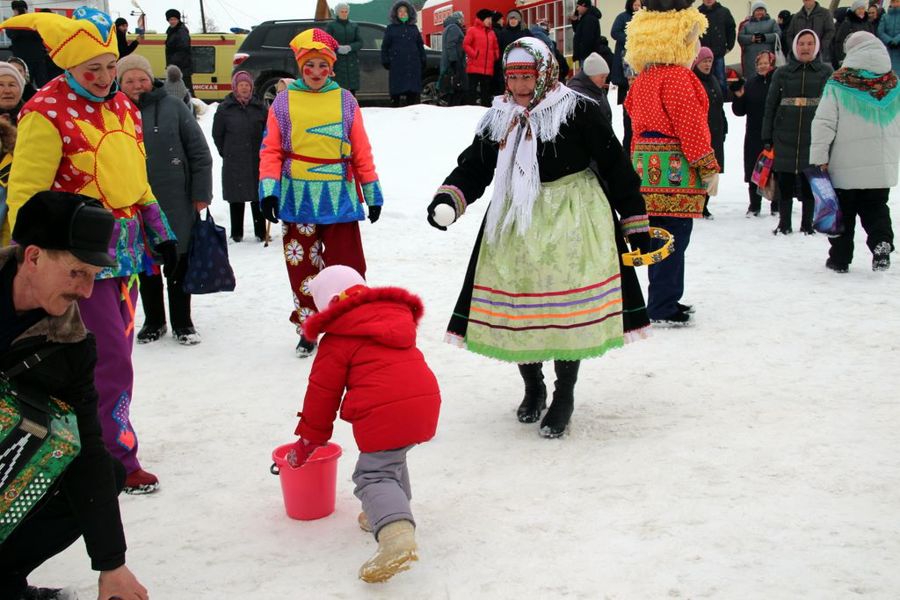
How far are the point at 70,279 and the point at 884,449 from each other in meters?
3.34

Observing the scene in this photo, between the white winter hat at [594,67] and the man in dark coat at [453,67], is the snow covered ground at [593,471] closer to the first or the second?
the white winter hat at [594,67]

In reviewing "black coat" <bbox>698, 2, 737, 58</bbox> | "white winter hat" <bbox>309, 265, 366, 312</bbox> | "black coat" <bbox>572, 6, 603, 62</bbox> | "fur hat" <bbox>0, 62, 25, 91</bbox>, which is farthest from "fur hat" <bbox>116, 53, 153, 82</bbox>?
"black coat" <bbox>572, 6, 603, 62</bbox>

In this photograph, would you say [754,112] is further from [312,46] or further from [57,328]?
[57,328]

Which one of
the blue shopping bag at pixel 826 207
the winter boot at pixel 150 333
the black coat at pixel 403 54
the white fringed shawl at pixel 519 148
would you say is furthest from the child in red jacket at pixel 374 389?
the black coat at pixel 403 54

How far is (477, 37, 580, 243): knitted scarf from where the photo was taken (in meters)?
4.10

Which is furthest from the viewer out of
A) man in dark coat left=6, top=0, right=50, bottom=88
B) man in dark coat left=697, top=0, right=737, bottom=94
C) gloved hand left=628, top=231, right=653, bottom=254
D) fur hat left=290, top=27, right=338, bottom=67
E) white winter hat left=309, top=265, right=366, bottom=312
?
man in dark coat left=697, top=0, right=737, bottom=94

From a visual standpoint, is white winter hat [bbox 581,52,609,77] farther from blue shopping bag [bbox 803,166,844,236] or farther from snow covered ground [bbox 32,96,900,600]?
snow covered ground [bbox 32,96,900,600]

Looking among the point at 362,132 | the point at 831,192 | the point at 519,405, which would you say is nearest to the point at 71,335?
the point at 519,405

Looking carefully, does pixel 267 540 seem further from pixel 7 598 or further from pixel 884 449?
pixel 884 449

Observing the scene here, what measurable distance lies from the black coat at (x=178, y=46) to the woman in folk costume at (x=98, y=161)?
12.2 m

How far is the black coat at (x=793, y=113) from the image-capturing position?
8.39 metres

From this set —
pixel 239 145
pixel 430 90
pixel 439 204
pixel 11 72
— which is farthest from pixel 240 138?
pixel 430 90

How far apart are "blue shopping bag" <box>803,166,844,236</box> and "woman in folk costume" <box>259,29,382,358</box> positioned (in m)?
3.62

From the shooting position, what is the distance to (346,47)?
45.3ft
